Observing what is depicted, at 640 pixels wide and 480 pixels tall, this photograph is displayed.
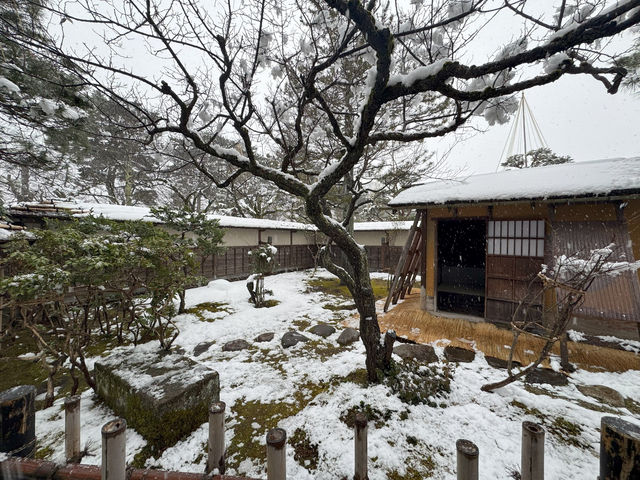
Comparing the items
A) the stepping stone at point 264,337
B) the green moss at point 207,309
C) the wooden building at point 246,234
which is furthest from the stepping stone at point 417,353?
the wooden building at point 246,234

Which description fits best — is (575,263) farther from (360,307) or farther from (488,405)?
(360,307)

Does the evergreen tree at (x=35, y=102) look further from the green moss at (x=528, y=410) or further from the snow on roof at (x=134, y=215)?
the green moss at (x=528, y=410)

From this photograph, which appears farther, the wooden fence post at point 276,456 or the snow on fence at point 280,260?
the snow on fence at point 280,260

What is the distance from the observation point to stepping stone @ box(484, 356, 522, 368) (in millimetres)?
4112

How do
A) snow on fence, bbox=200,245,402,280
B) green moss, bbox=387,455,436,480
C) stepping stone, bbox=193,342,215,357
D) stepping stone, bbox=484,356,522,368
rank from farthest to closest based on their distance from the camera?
snow on fence, bbox=200,245,402,280, stepping stone, bbox=193,342,215,357, stepping stone, bbox=484,356,522,368, green moss, bbox=387,455,436,480

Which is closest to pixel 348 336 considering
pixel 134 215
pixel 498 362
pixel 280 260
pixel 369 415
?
pixel 369 415

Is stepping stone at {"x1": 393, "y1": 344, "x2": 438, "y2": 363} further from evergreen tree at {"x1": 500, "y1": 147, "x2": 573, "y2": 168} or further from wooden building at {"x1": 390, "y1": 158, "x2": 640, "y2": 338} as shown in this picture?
evergreen tree at {"x1": 500, "y1": 147, "x2": 573, "y2": 168}

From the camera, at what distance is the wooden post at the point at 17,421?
6.23 feet

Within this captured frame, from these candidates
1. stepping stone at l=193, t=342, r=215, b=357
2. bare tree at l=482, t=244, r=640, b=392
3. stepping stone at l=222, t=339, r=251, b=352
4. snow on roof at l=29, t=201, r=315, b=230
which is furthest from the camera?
snow on roof at l=29, t=201, r=315, b=230

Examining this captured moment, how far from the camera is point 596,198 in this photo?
4.54 m

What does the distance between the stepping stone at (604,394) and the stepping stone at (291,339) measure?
4630mm

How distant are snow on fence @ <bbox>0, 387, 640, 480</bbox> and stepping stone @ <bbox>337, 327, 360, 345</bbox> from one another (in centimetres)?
302

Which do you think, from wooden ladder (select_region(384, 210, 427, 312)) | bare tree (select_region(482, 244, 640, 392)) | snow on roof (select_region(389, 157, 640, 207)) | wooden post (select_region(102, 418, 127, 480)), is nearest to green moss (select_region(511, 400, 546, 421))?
bare tree (select_region(482, 244, 640, 392))

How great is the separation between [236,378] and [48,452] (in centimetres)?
207
